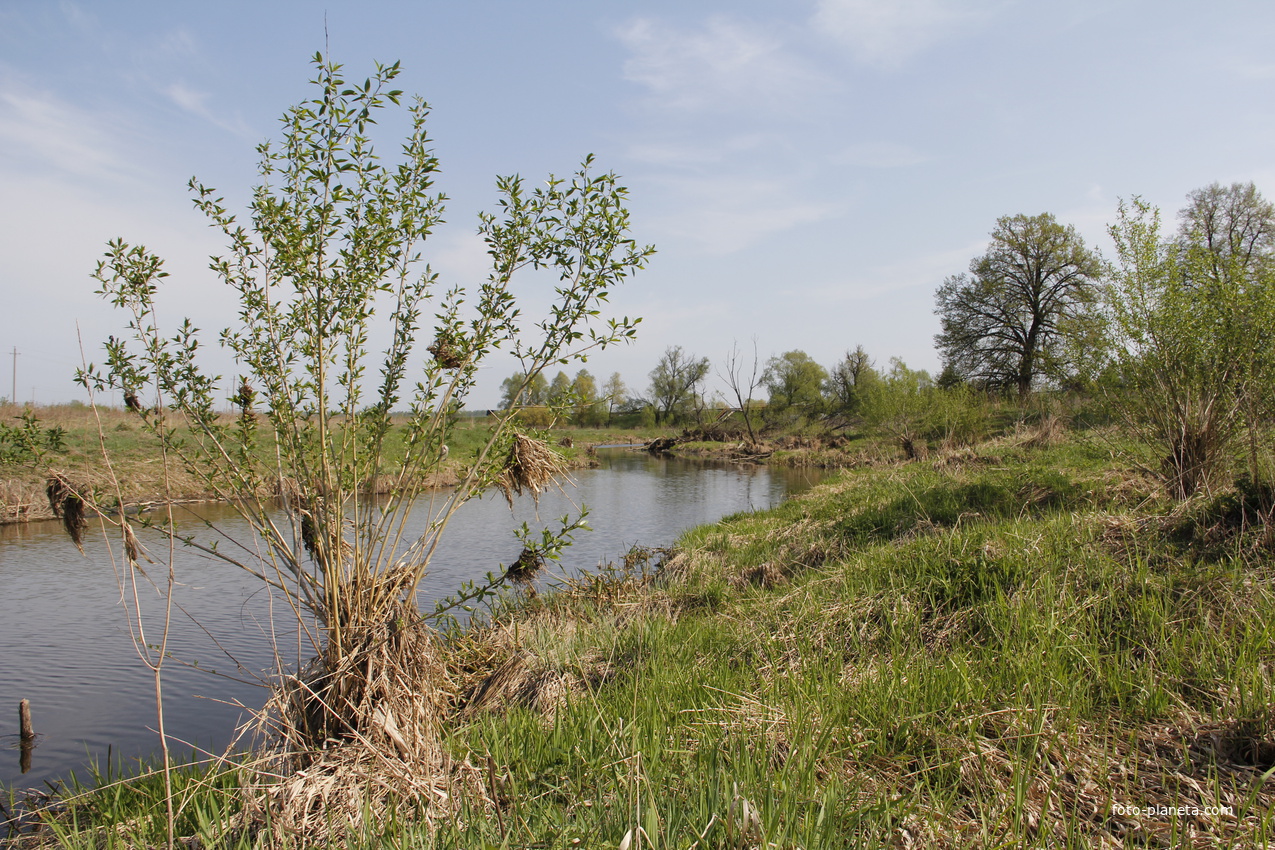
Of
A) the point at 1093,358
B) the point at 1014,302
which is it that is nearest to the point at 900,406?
the point at 1014,302

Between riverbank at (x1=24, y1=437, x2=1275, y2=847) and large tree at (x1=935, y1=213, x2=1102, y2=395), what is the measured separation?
1255 inches

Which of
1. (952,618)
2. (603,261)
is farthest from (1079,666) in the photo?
(603,261)

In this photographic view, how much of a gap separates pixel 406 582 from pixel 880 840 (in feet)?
11.7

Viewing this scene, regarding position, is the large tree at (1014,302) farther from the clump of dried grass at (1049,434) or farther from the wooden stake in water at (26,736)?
the wooden stake in water at (26,736)

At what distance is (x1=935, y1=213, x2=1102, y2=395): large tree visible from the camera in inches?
1391

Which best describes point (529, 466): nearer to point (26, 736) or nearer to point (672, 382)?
point (26, 736)

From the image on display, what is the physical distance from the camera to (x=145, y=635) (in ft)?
27.7

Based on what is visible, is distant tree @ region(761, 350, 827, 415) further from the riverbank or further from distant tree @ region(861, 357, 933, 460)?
the riverbank

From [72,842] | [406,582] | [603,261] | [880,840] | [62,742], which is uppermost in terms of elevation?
[603,261]

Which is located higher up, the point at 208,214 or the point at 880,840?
the point at 208,214

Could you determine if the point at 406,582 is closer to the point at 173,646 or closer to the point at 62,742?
the point at 62,742

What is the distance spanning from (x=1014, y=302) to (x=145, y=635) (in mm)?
39298

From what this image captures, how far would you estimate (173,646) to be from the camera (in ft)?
27.4

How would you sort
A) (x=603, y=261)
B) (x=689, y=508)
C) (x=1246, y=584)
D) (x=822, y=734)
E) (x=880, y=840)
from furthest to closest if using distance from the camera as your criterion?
(x=689, y=508)
(x=603, y=261)
(x=1246, y=584)
(x=822, y=734)
(x=880, y=840)
